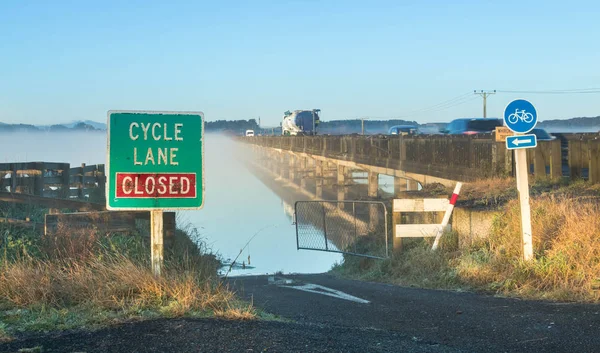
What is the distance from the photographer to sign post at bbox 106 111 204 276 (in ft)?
23.5

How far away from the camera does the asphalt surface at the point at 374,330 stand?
5598mm

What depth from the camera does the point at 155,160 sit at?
7254 millimetres

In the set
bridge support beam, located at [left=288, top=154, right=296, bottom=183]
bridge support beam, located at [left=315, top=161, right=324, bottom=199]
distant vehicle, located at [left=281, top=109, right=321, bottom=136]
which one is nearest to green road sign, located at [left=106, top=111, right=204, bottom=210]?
bridge support beam, located at [left=315, top=161, right=324, bottom=199]

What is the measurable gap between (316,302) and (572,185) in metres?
9.78

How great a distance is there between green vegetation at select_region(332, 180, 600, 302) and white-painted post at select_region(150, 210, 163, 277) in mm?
4938

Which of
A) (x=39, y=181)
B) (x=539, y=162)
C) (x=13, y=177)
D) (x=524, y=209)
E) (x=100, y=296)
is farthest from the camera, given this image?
(x=39, y=181)

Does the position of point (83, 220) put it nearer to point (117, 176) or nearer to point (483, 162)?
point (117, 176)

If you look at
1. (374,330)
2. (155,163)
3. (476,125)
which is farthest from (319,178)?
(374,330)

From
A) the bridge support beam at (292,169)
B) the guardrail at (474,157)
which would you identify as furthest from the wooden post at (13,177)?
the bridge support beam at (292,169)

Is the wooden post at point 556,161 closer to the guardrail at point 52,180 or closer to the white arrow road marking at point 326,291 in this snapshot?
the white arrow road marking at point 326,291

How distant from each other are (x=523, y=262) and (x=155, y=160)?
571cm

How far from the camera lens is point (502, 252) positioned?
1109 centimetres

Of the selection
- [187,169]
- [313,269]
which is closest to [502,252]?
[187,169]

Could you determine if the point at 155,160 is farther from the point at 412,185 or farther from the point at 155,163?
the point at 412,185
